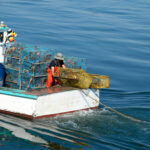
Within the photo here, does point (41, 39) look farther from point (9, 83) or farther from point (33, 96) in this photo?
point (33, 96)

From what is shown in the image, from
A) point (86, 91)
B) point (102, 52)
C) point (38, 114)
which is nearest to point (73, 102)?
point (86, 91)

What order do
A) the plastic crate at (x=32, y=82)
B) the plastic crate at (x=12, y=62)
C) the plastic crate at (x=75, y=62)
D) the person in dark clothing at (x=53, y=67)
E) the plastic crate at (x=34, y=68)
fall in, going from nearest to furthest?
the plastic crate at (x=34, y=68) < the person in dark clothing at (x=53, y=67) < the plastic crate at (x=32, y=82) < the plastic crate at (x=12, y=62) < the plastic crate at (x=75, y=62)

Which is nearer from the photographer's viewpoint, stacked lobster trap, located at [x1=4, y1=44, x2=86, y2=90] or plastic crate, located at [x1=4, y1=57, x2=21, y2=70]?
stacked lobster trap, located at [x1=4, y1=44, x2=86, y2=90]

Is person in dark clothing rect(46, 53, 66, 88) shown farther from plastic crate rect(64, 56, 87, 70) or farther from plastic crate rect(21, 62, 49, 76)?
plastic crate rect(64, 56, 87, 70)

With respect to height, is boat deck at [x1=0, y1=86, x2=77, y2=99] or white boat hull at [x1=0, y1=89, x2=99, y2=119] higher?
boat deck at [x1=0, y1=86, x2=77, y2=99]

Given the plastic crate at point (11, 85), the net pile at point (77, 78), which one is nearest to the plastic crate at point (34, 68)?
the net pile at point (77, 78)

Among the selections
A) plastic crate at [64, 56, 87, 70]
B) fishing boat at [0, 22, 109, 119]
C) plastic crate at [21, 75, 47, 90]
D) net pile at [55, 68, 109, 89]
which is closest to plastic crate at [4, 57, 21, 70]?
fishing boat at [0, 22, 109, 119]

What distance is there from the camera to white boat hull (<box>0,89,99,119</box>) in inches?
549

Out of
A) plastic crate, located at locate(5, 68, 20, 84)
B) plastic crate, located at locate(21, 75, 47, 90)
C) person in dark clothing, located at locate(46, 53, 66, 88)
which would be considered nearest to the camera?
person in dark clothing, located at locate(46, 53, 66, 88)

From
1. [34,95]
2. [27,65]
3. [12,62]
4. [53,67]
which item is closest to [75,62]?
[53,67]

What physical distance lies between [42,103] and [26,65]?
6.66 ft

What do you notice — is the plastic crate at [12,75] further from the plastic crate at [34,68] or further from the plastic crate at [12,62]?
the plastic crate at [34,68]

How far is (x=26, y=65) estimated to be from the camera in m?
15.2

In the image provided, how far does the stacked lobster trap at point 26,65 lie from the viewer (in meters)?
15.0
